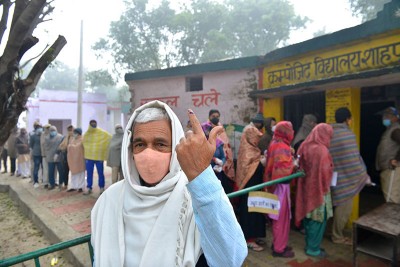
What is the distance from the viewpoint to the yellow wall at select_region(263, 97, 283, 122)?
572cm

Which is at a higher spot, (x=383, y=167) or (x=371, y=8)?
(x=371, y=8)

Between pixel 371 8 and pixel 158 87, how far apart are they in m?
16.9

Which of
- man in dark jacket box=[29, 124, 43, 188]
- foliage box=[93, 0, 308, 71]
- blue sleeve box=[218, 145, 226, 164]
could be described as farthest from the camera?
foliage box=[93, 0, 308, 71]

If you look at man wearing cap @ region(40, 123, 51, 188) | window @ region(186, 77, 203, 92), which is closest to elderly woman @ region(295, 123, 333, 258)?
window @ region(186, 77, 203, 92)

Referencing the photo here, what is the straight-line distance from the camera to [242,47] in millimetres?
25312

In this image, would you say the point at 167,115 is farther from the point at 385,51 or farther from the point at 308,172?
the point at 385,51

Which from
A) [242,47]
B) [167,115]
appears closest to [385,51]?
[167,115]

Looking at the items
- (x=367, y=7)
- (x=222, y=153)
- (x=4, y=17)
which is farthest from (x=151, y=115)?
(x=367, y=7)

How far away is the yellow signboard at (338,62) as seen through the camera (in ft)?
13.1

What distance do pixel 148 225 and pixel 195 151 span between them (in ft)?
1.43

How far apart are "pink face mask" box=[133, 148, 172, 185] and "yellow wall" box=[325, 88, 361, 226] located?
4137 millimetres

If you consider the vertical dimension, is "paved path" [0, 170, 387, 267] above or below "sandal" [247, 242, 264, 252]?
below

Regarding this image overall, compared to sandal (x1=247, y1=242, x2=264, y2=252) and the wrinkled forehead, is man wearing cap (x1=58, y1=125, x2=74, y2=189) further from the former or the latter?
the wrinkled forehead

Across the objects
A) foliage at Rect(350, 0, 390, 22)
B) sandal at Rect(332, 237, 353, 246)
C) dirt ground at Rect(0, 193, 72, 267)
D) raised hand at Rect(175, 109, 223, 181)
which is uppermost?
foliage at Rect(350, 0, 390, 22)
